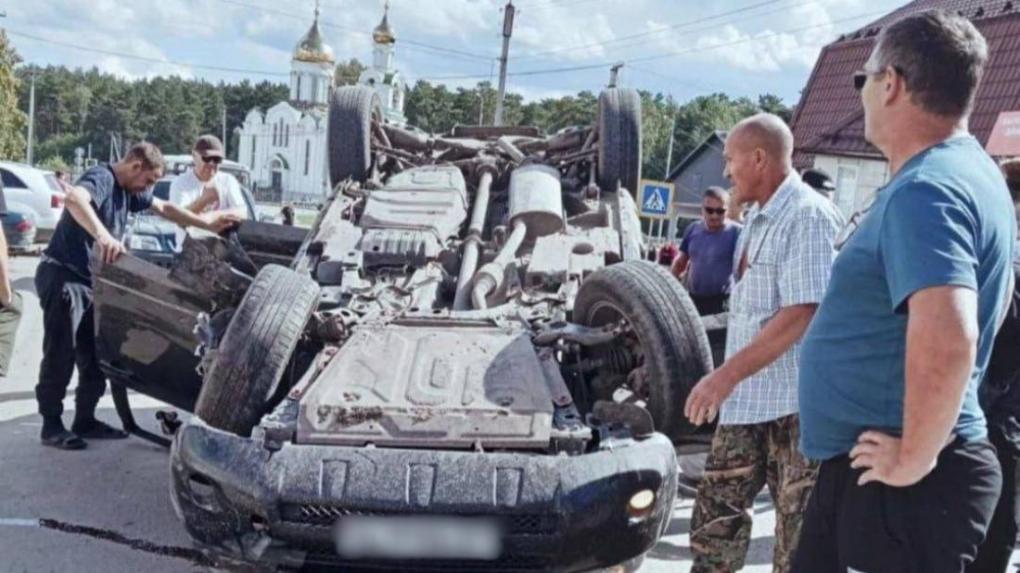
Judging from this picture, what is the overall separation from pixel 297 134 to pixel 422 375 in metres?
79.7

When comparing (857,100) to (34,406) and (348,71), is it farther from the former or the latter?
(348,71)

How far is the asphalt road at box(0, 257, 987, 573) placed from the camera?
411cm

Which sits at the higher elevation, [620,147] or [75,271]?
[620,147]

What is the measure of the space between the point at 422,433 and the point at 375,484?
1.12 ft

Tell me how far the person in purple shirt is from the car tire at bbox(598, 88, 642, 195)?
22.0 inches

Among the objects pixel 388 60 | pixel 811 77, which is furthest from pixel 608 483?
pixel 388 60

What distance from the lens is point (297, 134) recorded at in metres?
80.3

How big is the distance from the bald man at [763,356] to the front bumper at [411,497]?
0.81 ft

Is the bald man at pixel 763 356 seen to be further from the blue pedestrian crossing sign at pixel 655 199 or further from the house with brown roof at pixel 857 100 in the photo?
the house with brown roof at pixel 857 100

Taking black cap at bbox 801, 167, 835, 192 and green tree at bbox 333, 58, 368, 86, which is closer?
black cap at bbox 801, 167, 835, 192

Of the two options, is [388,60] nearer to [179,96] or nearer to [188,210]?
[179,96]

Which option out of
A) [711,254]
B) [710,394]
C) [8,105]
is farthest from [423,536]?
[8,105]

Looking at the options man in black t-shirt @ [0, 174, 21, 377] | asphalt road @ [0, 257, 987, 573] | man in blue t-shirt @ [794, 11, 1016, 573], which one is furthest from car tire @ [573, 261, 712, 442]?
man in black t-shirt @ [0, 174, 21, 377]

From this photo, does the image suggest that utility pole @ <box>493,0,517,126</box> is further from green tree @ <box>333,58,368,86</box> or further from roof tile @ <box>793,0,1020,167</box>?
green tree @ <box>333,58,368,86</box>
